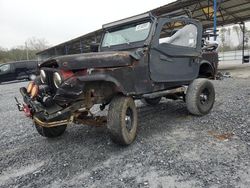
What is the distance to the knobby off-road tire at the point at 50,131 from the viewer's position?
3928mm

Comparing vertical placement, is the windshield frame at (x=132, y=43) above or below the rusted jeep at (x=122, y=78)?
above

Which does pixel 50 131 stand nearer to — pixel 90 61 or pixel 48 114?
pixel 48 114

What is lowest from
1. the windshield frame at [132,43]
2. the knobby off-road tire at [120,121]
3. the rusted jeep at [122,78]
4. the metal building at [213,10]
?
the knobby off-road tire at [120,121]

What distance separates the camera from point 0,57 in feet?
129

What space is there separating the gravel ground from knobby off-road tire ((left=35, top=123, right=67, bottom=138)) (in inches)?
4.2

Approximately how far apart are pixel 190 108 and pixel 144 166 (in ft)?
6.99

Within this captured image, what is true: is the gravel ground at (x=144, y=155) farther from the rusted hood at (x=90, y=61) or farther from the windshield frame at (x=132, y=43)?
the windshield frame at (x=132, y=43)

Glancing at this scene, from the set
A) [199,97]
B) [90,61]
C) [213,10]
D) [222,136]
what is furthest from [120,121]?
[213,10]

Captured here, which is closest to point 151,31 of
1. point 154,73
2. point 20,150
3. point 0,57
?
point 154,73

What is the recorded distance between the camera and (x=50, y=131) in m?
4.01

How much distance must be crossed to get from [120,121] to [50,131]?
1492 mm

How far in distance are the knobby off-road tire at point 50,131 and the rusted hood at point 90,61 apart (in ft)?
3.79

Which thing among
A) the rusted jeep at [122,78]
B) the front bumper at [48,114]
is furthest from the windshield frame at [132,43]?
the front bumper at [48,114]

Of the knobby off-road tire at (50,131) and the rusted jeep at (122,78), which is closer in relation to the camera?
the rusted jeep at (122,78)
